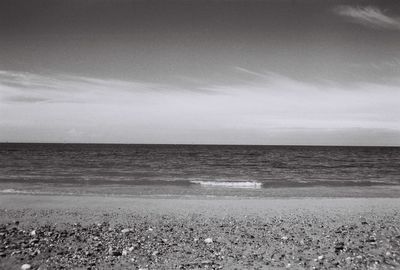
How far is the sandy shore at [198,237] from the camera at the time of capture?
738cm

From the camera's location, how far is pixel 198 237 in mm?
9141

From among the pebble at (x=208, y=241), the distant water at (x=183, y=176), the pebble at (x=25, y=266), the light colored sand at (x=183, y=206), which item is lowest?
the distant water at (x=183, y=176)

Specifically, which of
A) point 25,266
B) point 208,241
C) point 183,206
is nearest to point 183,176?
point 183,206

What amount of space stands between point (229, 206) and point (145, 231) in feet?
19.1

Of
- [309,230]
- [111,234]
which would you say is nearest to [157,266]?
[111,234]

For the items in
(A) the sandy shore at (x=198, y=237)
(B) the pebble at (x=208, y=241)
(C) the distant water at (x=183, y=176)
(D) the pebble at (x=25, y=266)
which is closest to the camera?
(D) the pebble at (x=25, y=266)

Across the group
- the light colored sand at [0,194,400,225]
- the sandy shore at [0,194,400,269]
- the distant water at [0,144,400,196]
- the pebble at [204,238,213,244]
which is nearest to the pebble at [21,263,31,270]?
the sandy shore at [0,194,400,269]

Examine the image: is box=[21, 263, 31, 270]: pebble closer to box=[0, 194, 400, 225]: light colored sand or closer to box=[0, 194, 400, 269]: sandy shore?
box=[0, 194, 400, 269]: sandy shore

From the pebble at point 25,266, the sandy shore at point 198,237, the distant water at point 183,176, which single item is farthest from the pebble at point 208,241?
the distant water at point 183,176

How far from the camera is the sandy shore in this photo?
291 inches

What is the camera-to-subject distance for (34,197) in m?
17.3

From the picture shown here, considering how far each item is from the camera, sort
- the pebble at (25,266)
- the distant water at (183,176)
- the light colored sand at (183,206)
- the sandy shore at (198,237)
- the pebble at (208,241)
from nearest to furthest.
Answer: the pebble at (25,266) < the sandy shore at (198,237) < the pebble at (208,241) < the light colored sand at (183,206) < the distant water at (183,176)

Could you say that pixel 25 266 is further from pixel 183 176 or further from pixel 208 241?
pixel 183 176

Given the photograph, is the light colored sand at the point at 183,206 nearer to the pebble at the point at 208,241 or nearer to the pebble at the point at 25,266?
the pebble at the point at 208,241
